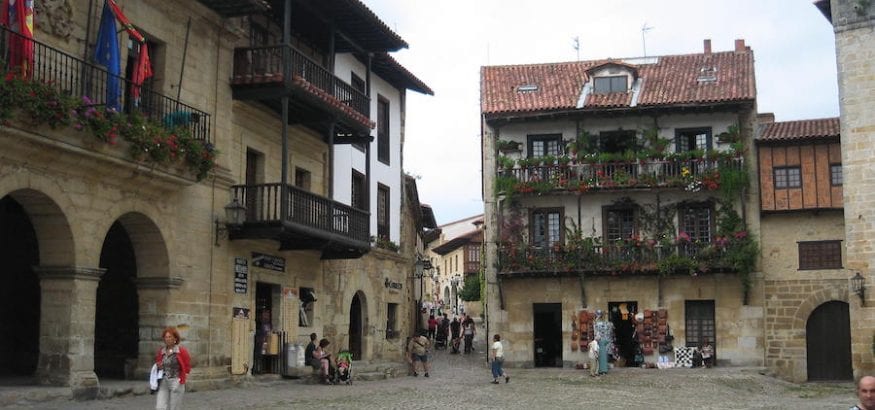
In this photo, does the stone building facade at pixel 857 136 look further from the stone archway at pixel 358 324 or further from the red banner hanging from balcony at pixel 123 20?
the red banner hanging from balcony at pixel 123 20

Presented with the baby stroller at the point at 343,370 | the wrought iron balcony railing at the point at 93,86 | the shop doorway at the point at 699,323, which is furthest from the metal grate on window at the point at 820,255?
the wrought iron balcony railing at the point at 93,86

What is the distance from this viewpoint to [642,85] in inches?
1339

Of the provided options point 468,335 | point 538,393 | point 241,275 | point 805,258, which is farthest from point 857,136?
point 468,335

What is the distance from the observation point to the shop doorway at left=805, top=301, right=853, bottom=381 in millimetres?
30984

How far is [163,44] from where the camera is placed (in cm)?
1881

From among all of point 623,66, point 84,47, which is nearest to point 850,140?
point 623,66

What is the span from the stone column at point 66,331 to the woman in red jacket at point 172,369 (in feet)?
13.9

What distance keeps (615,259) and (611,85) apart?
630 cm

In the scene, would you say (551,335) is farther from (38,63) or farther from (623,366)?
(38,63)

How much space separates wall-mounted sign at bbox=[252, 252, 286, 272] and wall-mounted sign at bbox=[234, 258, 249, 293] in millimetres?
401

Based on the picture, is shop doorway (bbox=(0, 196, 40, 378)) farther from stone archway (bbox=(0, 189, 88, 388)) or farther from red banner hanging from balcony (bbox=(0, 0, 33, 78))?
red banner hanging from balcony (bbox=(0, 0, 33, 78))

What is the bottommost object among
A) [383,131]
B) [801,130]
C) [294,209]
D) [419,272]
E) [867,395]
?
[867,395]

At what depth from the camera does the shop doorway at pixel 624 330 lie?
1267 inches

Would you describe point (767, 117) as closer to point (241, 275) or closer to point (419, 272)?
point (419, 272)
